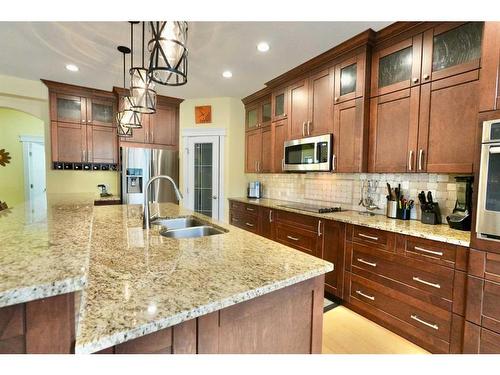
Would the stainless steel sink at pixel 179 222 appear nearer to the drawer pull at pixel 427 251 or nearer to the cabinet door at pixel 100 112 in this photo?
the drawer pull at pixel 427 251

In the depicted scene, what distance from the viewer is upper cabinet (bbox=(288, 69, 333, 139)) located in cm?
285

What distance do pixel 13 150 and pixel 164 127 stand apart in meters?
3.99

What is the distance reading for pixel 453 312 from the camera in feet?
5.42

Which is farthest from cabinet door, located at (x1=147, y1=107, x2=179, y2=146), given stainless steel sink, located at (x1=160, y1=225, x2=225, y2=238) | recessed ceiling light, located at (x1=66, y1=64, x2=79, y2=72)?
stainless steel sink, located at (x1=160, y1=225, x2=225, y2=238)

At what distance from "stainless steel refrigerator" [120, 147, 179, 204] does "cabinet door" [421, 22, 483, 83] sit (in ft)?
12.4

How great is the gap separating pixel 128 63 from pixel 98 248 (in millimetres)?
2740

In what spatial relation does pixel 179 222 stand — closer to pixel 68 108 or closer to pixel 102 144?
pixel 102 144

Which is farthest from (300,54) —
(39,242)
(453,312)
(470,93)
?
(39,242)

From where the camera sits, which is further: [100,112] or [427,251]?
[100,112]

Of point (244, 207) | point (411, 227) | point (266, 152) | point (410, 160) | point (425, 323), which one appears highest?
point (266, 152)

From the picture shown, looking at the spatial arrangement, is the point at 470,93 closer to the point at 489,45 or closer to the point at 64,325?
the point at 489,45

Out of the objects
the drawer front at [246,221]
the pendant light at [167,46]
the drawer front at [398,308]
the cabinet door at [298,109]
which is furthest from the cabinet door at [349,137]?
the pendant light at [167,46]

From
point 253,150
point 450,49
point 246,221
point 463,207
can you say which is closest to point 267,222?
point 246,221

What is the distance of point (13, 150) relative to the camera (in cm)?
562
